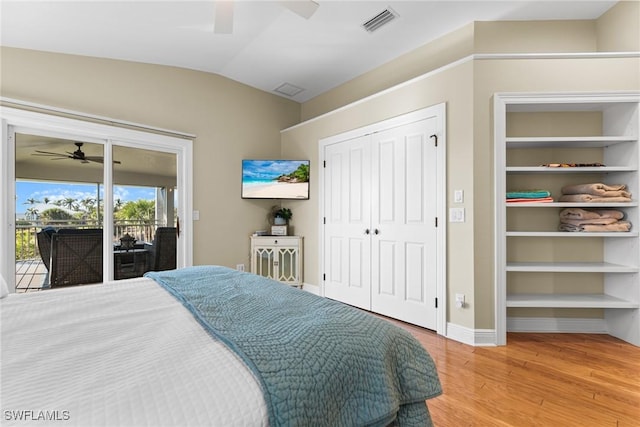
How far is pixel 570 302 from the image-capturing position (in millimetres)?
2633

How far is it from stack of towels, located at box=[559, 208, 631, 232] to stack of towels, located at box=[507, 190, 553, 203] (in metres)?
0.28

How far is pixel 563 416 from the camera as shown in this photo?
168cm

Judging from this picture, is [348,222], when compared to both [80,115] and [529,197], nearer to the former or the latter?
[529,197]

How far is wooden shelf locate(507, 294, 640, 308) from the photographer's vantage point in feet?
8.41

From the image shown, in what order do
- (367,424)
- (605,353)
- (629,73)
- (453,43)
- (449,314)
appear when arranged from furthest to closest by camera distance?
(453,43)
(449,314)
(629,73)
(605,353)
(367,424)

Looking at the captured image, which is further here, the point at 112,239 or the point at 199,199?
the point at 199,199

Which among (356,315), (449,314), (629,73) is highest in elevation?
(629,73)

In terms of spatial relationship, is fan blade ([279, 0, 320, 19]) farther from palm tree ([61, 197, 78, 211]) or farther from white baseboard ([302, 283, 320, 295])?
white baseboard ([302, 283, 320, 295])

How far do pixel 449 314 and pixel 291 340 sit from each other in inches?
89.7

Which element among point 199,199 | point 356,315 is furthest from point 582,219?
point 199,199

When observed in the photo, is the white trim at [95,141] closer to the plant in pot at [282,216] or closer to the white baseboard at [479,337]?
the plant in pot at [282,216]

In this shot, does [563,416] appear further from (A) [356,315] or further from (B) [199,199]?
(B) [199,199]

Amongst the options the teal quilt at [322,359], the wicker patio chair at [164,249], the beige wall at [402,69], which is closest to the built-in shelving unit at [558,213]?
the beige wall at [402,69]

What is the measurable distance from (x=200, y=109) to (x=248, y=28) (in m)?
1.29
